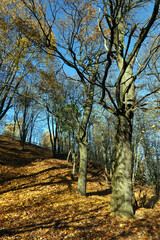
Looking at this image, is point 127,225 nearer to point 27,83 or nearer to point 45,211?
point 45,211

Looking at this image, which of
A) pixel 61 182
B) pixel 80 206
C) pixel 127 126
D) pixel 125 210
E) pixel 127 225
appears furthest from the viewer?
pixel 61 182

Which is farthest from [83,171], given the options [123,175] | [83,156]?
[123,175]

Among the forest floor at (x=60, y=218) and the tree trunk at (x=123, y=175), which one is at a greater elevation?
the tree trunk at (x=123, y=175)

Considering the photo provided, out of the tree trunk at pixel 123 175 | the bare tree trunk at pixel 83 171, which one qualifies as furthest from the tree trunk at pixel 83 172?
the tree trunk at pixel 123 175

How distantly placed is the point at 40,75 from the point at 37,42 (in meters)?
4.95

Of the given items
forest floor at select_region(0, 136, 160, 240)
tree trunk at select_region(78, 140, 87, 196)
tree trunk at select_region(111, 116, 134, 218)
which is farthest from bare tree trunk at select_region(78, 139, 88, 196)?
tree trunk at select_region(111, 116, 134, 218)

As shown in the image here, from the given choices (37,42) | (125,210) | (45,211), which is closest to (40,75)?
(37,42)

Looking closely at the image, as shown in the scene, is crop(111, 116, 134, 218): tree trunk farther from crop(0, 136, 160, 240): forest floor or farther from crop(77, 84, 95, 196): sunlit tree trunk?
crop(77, 84, 95, 196): sunlit tree trunk

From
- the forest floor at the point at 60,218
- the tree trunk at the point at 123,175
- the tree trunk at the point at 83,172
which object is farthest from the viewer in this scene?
the tree trunk at the point at 83,172

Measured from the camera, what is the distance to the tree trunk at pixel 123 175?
3.98 metres

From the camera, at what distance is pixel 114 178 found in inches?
171

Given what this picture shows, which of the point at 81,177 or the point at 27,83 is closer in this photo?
the point at 81,177

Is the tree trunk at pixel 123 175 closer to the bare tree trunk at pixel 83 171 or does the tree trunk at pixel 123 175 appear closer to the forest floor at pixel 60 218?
the forest floor at pixel 60 218

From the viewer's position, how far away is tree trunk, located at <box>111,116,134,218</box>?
3980 millimetres
